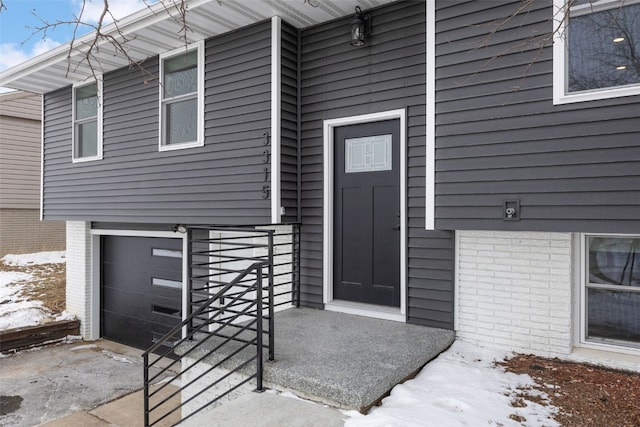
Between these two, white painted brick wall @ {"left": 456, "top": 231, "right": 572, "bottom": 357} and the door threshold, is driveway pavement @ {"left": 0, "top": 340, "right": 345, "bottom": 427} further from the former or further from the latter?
white painted brick wall @ {"left": 456, "top": 231, "right": 572, "bottom": 357}

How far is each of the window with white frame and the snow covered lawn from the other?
852 cm

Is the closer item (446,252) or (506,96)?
(506,96)

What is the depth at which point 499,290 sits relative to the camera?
159 inches

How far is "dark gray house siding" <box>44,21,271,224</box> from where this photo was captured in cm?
512

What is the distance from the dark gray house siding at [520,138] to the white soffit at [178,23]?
4.67 feet

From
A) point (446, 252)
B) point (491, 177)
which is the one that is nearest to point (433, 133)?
point (491, 177)

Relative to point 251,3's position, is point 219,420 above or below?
below

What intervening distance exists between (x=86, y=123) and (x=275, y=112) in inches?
172

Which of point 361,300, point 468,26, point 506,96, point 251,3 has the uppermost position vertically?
point 251,3

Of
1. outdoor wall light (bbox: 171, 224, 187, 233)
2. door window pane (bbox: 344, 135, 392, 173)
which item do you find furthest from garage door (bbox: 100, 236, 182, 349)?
door window pane (bbox: 344, 135, 392, 173)

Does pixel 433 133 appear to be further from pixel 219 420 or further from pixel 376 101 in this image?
pixel 219 420

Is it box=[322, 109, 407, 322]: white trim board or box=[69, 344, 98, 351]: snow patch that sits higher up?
box=[322, 109, 407, 322]: white trim board

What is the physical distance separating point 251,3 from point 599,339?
474 centimetres

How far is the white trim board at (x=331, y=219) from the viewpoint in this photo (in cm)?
446
